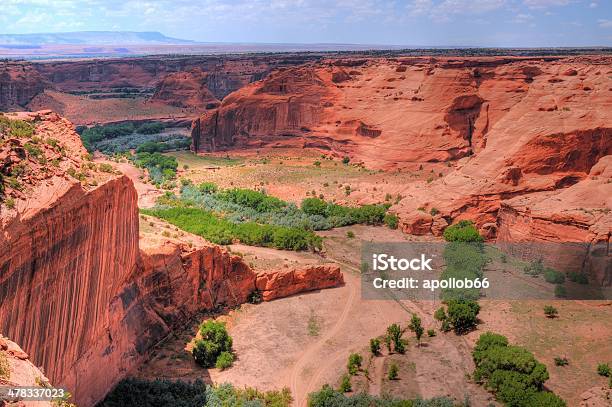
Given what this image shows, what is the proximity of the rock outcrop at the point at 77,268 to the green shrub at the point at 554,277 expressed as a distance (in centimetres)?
2012

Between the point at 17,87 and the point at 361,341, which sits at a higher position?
the point at 17,87

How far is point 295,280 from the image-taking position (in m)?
33.2

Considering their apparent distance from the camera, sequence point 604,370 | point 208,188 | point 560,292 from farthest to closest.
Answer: point 208,188 → point 560,292 → point 604,370

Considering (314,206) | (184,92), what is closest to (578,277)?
(314,206)

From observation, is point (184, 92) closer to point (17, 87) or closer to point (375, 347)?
point (17, 87)

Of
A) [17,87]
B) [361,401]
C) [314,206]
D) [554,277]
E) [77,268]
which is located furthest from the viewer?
[17,87]

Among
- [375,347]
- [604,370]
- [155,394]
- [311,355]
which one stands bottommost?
[311,355]

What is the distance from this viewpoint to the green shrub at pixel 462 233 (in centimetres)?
4000

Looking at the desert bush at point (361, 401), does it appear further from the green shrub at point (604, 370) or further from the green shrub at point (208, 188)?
the green shrub at point (208, 188)

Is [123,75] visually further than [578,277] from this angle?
Yes

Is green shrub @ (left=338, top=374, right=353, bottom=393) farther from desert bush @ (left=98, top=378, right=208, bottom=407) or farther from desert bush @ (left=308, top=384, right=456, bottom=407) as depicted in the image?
desert bush @ (left=98, top=378, right=208, bottom=407)

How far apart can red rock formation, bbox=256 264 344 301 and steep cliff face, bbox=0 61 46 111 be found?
8208 centimetres

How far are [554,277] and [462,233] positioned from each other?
7829 millimetres

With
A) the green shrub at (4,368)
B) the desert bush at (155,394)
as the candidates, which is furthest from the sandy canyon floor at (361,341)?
the green shrub at (4,368)
